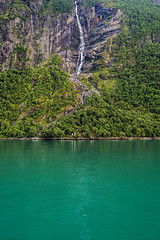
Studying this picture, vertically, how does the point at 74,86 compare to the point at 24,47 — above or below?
below

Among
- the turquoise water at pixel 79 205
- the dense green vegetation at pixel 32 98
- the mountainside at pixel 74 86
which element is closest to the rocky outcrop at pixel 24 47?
the mountainside at pixel 74 86

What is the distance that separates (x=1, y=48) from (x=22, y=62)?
18399mm

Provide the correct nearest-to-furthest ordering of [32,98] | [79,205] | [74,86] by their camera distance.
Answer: [79,205] < [32,98] < [74,86]

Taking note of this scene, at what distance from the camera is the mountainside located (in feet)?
424

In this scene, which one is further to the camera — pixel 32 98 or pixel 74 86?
pixel 74 86

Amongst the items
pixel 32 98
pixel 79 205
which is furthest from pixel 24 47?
pixel 79 205

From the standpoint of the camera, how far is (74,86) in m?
160

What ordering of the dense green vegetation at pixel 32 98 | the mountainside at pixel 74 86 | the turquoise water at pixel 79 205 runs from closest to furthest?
the turquoise water at pixel 79 205
the dense green vegetation at pixel 32 98
the mountainside at pixel 74 86

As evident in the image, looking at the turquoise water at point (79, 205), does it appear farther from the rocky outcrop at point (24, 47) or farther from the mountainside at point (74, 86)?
the rocky outcrop at point (24, 47)

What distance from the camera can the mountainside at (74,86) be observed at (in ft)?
424

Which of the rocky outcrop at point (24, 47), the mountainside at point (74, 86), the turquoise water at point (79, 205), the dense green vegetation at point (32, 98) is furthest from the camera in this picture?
the rocky outcrop at point (24, 47)

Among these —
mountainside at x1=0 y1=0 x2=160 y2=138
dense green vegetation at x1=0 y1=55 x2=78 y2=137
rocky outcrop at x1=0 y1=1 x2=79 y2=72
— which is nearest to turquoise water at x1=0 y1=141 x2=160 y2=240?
mountainside at x1=0 y1=0 x2=160 y2=138

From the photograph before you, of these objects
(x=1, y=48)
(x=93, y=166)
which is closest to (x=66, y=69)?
(x=1, y=48)

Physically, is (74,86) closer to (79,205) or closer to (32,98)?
(32,98)
